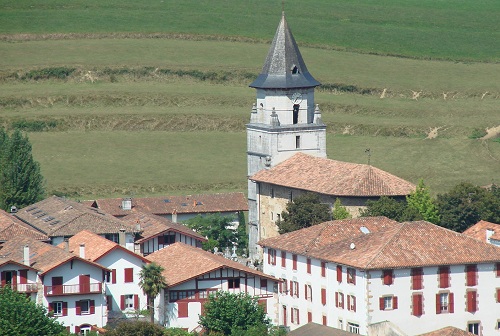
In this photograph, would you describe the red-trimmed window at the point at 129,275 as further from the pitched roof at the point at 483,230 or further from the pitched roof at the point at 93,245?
the pitched roof at the point at 483,230

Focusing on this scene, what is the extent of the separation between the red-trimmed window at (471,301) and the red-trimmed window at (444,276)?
4.51 feet

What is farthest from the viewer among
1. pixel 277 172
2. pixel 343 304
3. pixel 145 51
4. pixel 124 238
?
pixel 145 51

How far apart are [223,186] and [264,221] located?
17.2 meters

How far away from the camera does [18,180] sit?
135 meters

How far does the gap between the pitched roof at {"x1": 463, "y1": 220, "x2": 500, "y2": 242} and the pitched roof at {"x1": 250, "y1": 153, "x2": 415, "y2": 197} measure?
651 cm

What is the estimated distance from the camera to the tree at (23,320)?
298 ft

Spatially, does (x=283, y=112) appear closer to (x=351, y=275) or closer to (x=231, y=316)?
(x=351, y=275)

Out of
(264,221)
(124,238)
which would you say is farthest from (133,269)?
(264,221)

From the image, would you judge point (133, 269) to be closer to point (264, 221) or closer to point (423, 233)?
point (423, 233)

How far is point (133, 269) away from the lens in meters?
105

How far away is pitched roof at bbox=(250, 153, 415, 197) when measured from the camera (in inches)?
4811

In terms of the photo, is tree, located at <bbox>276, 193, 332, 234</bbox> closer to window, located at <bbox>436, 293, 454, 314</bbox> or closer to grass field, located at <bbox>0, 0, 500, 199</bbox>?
window, located at <bbox>436, 293, 454, 314</bbox>

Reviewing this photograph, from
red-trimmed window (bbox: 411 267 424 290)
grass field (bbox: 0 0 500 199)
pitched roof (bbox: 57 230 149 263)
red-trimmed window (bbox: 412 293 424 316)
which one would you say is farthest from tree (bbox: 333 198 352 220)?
grass field (bbox: 0 0 500 199)

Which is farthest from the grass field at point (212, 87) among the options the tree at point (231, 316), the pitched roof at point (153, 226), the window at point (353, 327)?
the window at point (353, 327)
